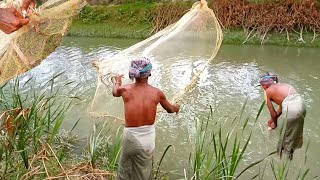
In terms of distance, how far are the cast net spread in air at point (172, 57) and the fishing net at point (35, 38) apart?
23.2 inches

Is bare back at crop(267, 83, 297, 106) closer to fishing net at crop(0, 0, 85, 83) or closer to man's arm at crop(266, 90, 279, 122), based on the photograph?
man's arm at crop(266, 90, 279, 122)

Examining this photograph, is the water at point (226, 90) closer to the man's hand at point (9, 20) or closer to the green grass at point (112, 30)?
the green grass at point (112, 30)

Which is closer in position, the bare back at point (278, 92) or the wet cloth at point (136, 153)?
the wet cloth at point (136, 153)

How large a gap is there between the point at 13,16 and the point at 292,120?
2563 millimetres

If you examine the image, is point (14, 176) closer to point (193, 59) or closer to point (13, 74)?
point (13, 74)

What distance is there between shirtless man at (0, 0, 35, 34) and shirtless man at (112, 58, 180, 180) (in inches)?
39.8

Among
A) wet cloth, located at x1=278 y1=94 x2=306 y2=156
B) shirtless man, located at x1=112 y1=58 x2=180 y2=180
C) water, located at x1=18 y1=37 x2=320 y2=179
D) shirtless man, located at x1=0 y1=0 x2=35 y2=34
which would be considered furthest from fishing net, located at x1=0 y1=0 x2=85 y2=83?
wet cloth, located at x1=278 y1=94 x2=306 y2=156

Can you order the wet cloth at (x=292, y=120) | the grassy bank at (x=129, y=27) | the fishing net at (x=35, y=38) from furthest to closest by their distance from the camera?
the grassy bank at (x=129, y=27) < the fishing net at (x=35, y=38) < the wet cloth at (x=292, y=120)

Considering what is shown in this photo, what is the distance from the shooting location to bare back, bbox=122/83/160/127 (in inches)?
135

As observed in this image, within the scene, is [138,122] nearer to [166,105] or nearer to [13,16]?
[166,105]

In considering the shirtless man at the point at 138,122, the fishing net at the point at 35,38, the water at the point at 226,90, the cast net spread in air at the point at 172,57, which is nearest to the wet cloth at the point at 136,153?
the shirtless man at the point at 138,122

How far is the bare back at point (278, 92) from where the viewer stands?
13.8ft

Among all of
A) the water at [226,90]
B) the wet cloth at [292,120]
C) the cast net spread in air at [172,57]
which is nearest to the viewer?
the wet cloth at [292,120]

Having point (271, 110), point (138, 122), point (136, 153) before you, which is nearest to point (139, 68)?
point (138, 122)
